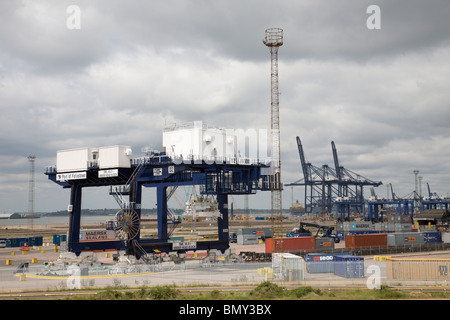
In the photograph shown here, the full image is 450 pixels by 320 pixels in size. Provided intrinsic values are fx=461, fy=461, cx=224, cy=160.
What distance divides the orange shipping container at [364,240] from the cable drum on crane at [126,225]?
41.4m

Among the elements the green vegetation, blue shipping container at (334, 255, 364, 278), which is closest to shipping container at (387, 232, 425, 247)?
blue shipping container at (334, 255, 364, 278)

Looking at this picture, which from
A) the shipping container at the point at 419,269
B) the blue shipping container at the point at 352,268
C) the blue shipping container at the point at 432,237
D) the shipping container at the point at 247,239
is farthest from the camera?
the shipping container at the point at 247,239

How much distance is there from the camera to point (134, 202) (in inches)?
2365

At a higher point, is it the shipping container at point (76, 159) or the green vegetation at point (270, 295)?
the shipping container at point (76, 159)

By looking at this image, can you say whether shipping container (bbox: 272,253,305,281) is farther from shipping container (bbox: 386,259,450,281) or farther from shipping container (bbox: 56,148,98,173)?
shipping container (bbox: 56,148,98,173)

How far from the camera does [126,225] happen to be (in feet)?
191

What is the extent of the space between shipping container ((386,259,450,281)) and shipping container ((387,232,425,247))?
4190 centimetres

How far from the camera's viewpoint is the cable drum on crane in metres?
57.9

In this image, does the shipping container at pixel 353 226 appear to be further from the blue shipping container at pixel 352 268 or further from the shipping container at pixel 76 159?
the shipping container at pixel 76 159

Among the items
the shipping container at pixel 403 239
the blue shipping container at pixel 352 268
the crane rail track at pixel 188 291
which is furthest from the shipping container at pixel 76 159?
the shipping container at pixel 403 239

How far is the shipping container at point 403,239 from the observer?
85625 mm

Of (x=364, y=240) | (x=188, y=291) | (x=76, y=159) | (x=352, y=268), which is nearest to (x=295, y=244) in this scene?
(x=364, y=240)

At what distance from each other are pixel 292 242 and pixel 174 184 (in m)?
24.2

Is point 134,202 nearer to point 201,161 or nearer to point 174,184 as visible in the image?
point 174,184
